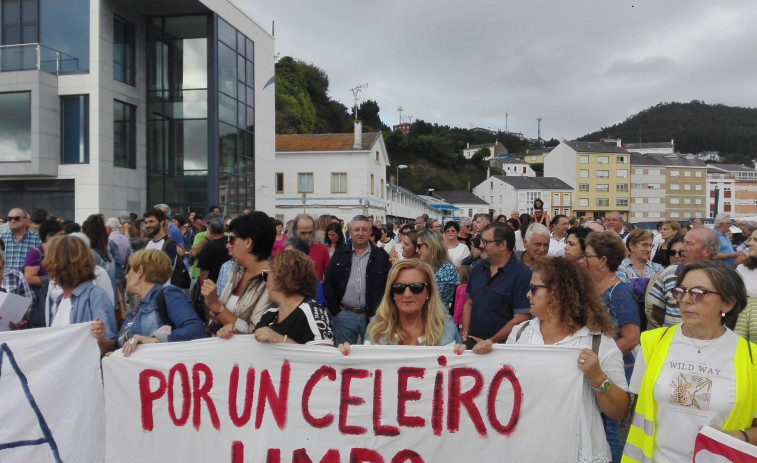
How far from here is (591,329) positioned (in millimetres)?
3422

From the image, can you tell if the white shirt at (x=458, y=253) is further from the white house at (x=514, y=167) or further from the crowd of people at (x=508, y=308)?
the white house at (x=514, y=167)

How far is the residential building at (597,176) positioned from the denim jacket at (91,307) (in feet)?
316

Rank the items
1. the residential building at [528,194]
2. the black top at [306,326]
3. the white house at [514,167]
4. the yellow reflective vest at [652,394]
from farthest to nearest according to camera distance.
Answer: the white house at [514,167] → the residential building at [528,194] → the black top at [306,326] → the yellow reflective vest at [652,394]

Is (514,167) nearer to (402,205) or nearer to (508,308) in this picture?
(402,205)

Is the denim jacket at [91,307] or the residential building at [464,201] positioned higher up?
the residential building at [464,201]

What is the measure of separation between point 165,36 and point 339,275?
21165 mm

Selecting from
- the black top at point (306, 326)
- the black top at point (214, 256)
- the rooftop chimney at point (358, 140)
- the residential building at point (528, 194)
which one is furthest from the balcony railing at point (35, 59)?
the residential building at point (528, 194)

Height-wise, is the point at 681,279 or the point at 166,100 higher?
the point at 166,100

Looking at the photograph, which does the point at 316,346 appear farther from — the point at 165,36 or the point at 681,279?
the point at 165,36

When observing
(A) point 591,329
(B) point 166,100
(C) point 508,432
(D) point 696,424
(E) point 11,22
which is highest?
(E) point 11,22

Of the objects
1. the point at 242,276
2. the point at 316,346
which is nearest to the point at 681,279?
the point at 316,346

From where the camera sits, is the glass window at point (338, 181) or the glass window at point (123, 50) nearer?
the glass window at point (123, 50)

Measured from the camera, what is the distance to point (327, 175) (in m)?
44.5

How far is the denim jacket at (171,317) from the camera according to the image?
4156mm
